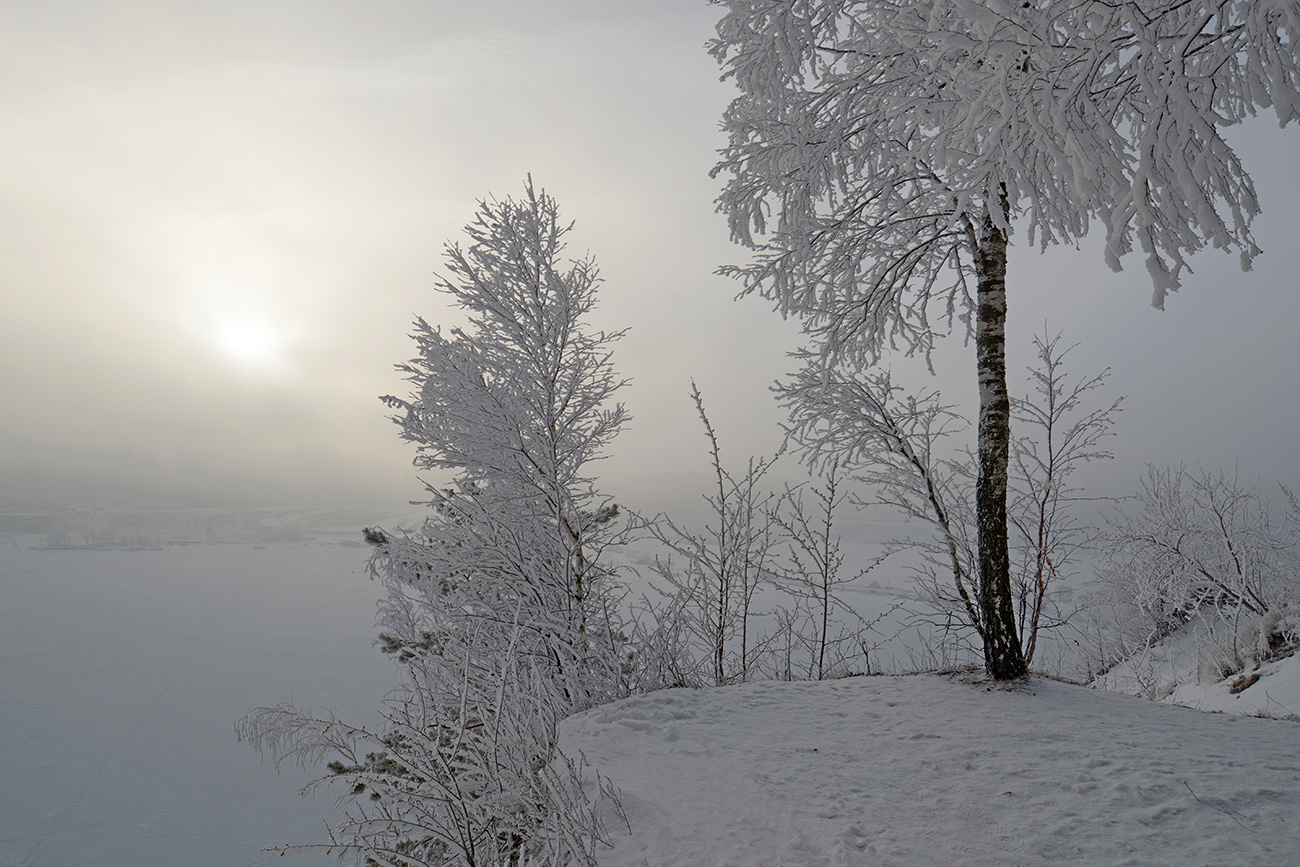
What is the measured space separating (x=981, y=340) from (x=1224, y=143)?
11.1 ft

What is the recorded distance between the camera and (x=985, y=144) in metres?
2.31

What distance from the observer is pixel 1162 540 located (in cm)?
1256

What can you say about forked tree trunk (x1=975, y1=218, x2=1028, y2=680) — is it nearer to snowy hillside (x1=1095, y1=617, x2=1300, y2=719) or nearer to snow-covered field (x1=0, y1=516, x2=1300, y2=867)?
snow-covered field (x1=0, y1=516, x2=1300, y2=867)

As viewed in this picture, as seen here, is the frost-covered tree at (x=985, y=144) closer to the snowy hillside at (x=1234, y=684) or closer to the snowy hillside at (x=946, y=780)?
the snowy hillside at (x=946, y=780)

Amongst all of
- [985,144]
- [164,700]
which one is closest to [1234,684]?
[985,144]

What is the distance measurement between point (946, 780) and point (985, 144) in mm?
3281

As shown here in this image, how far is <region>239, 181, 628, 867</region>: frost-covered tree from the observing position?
3.30 metres

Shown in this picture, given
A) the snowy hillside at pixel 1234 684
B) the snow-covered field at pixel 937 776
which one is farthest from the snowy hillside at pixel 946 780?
the snowy hillside at pixel 1234 684

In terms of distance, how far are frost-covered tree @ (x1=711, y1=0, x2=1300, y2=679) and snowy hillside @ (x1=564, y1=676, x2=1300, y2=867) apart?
4.38ft

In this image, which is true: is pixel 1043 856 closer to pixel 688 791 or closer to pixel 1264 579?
pixel 688 791

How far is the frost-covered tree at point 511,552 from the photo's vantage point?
3297 mm

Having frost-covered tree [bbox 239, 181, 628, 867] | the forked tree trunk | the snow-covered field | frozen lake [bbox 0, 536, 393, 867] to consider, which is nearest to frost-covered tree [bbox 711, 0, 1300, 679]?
the forked tree trunk

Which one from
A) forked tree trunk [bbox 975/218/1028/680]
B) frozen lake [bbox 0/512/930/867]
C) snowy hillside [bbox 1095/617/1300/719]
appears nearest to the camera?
forked tree trunk [bbox 975/218/1028/680]

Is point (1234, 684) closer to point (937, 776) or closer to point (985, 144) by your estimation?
point (937, 776)
